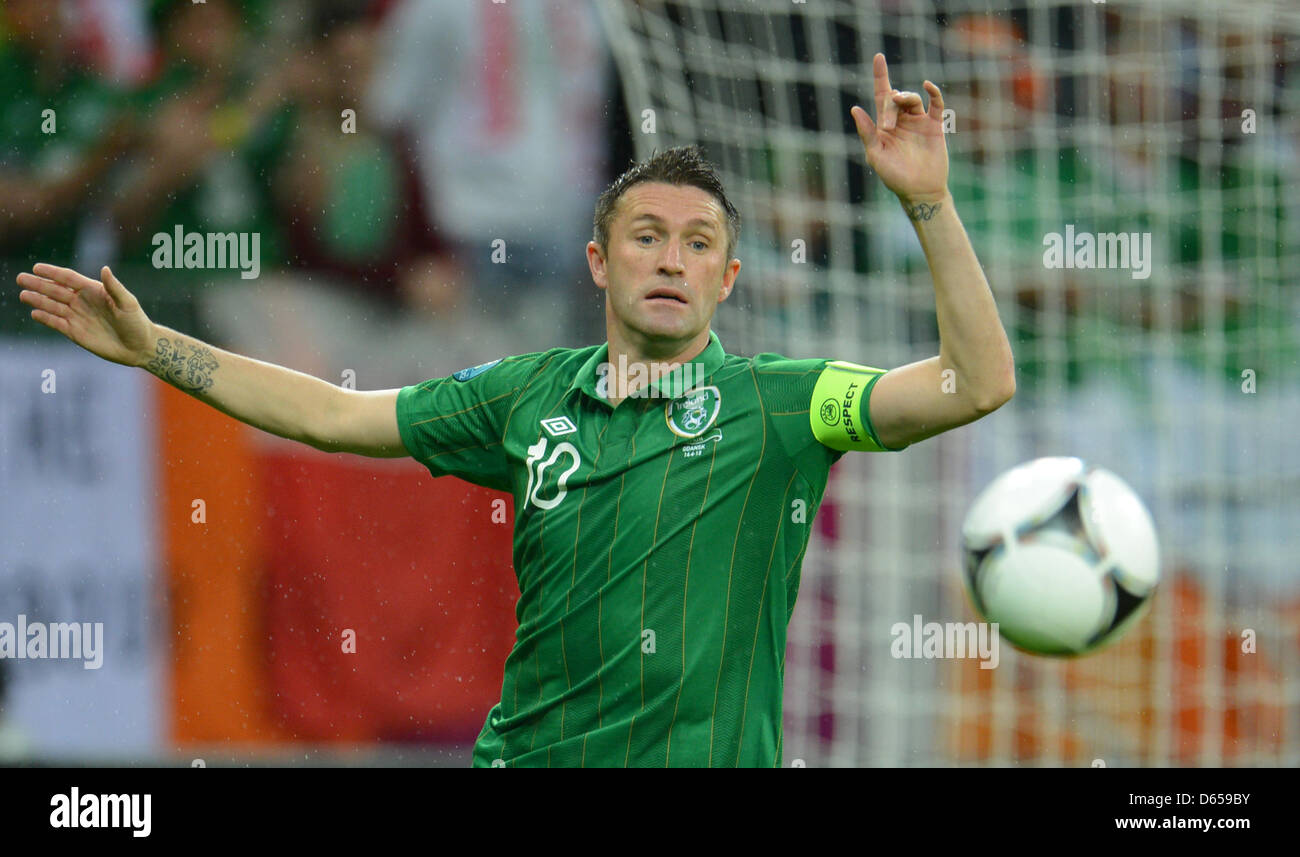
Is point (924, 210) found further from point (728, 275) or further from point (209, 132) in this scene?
point (209, 132)

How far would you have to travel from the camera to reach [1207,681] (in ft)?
19.4

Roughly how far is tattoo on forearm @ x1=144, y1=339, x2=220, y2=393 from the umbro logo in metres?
0.78

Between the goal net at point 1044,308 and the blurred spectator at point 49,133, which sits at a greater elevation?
the blurred spectator at point 49,133

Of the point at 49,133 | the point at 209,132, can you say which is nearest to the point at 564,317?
the point at 209,132

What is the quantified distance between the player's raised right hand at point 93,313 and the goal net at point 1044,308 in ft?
7.75

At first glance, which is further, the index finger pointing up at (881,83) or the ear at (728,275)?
the ear at (728,275)

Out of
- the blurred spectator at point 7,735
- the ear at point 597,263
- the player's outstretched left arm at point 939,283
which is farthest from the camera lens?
the blurred spectator at point 7,735

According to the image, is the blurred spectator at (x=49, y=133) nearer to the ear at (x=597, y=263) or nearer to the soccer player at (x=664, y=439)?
the soccer player at (x=664, y=439)

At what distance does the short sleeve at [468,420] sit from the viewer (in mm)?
3131

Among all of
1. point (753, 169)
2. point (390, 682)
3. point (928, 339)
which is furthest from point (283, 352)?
point (928, 339)

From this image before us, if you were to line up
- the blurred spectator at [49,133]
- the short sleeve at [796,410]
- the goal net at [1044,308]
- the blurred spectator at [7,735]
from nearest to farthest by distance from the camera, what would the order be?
the short sleeve at [796,410] → the goal net at [1044,308] → the blurred spectator at [7,735] → the blurred spectator at [49,133]

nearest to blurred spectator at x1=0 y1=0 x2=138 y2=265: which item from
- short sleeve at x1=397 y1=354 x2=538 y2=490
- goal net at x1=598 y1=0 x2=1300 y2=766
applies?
goal net at x1=598 y1=0 x2=1300 y2=766

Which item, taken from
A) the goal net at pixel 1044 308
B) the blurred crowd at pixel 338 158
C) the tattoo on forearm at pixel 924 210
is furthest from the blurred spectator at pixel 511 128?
the tattoo on forearm at pixel 924 210

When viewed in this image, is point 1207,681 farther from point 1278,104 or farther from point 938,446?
point 1278,104
